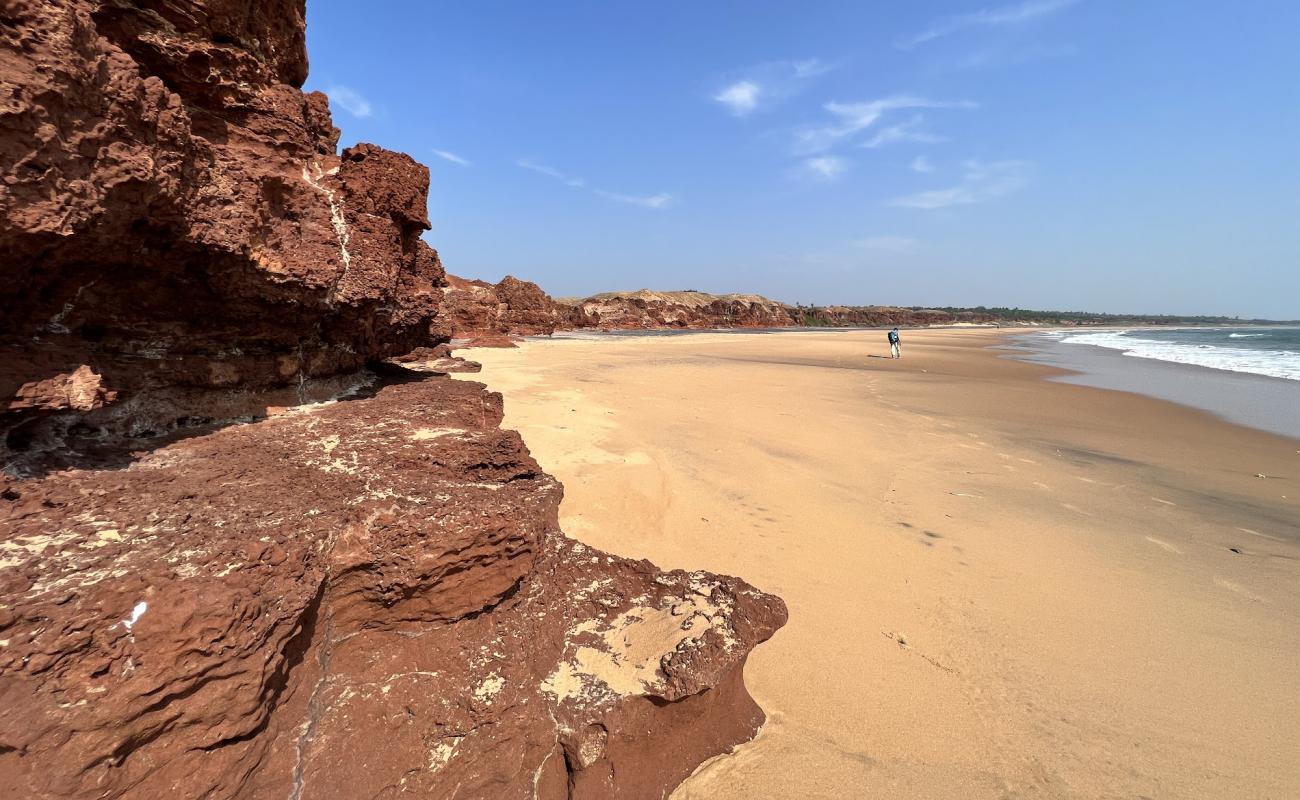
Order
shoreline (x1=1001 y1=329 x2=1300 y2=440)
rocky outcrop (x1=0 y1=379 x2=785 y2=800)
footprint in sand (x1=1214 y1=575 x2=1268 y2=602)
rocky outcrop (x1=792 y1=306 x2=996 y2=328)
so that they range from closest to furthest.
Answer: rocky outcrop (x1=0 y1=379 x2=785 y2=800), footprint in sand (x1=1214 y1=575 x2=1268 y2=602), shoreline (x1=1001 y1=329 x2=1300 y2=440), rocky outcrop (x1=792 y1=306 x2=996 y2=328)

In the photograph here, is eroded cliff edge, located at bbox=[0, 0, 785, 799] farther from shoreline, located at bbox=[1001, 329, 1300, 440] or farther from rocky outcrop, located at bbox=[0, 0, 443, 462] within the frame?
shoreline, located at bbox=[1001, 329, 1300, 440]

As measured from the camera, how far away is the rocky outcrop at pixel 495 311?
2197cm

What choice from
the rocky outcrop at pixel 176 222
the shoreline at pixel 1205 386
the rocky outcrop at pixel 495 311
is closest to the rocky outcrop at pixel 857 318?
the rocky outcrop at pixel 495 311

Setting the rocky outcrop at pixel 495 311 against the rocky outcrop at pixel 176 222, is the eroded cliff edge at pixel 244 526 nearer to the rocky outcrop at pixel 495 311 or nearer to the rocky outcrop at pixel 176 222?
the rocky outcrop at pixel 176 222

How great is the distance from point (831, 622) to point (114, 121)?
14.2 ft

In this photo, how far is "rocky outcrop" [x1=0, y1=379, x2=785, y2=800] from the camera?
1.49 m

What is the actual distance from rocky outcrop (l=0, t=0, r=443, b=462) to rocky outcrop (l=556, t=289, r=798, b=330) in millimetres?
38575

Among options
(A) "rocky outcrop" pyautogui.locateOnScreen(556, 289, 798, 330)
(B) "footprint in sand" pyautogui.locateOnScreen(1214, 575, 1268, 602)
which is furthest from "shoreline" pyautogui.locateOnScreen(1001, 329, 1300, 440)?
(A) "rocky outcrop" pyautogui.locateOnScreen(556, 289, 798, 330)

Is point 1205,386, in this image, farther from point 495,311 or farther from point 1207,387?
point 495,311

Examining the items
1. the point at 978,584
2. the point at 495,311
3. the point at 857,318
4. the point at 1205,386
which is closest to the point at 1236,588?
the point at 978,584

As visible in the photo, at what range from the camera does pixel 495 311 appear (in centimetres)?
2398

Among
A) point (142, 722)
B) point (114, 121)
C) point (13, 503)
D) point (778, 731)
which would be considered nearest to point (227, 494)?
point (13, 503)

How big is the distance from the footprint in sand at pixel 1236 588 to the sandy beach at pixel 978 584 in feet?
0.10

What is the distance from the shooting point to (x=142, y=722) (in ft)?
4.90
